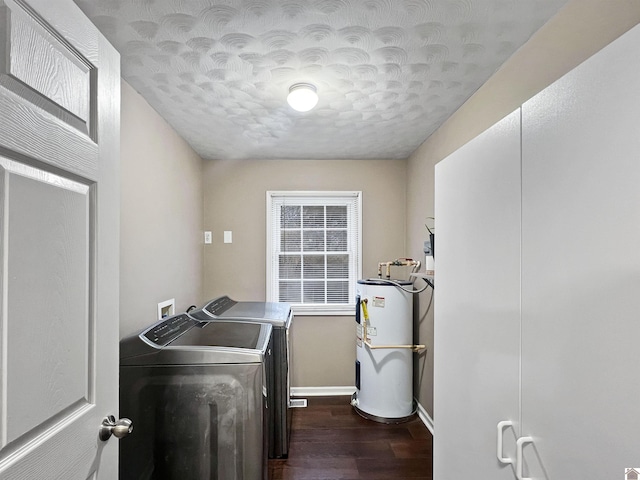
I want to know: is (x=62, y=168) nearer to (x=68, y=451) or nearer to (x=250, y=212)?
(x=68, y=451)

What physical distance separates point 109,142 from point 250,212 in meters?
2.53

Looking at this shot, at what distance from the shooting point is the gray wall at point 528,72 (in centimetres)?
116

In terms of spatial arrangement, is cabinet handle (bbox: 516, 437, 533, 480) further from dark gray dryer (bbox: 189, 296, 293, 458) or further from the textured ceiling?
dark gray dryer (bbox: 189, 296, 293, 458)

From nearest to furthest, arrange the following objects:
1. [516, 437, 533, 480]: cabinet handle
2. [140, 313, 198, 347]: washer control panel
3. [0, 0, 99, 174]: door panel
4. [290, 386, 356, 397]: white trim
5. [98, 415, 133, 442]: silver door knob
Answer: [0, 0, 99, 174]: door panel → [516, 437, 533, 480]: cabinet handle → [98, 415, 133, 442]: silver door knob → [140, 313, 198, 347]: washer control panel → [290, 386, 356, 397]: white trim

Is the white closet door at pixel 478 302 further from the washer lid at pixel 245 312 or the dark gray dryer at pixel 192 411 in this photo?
the washer lid at pixel 245 312

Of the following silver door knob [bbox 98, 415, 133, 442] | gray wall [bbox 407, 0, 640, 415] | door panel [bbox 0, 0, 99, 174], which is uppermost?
gray wall [bbox 407, 0, 640, 415]

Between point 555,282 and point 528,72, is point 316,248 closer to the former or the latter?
point 528,72

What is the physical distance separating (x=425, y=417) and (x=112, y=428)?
2591 mm

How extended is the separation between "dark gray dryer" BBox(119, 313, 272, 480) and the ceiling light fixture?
1371 millimetres

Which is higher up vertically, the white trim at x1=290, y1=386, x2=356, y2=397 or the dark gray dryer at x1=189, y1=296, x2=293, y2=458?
the dark gray dryer at x1=189, y1=296, x2=293, y2=458

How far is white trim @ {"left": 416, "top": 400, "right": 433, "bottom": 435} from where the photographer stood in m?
2.80

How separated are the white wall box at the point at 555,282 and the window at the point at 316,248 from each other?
95.7 inches

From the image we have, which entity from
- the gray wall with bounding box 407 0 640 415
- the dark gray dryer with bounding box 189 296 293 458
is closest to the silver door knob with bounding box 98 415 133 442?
the dark gray dryer with bounding box 189 296 293 458

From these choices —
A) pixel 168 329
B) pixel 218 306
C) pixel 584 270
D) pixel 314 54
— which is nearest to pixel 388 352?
pixel 218 306
